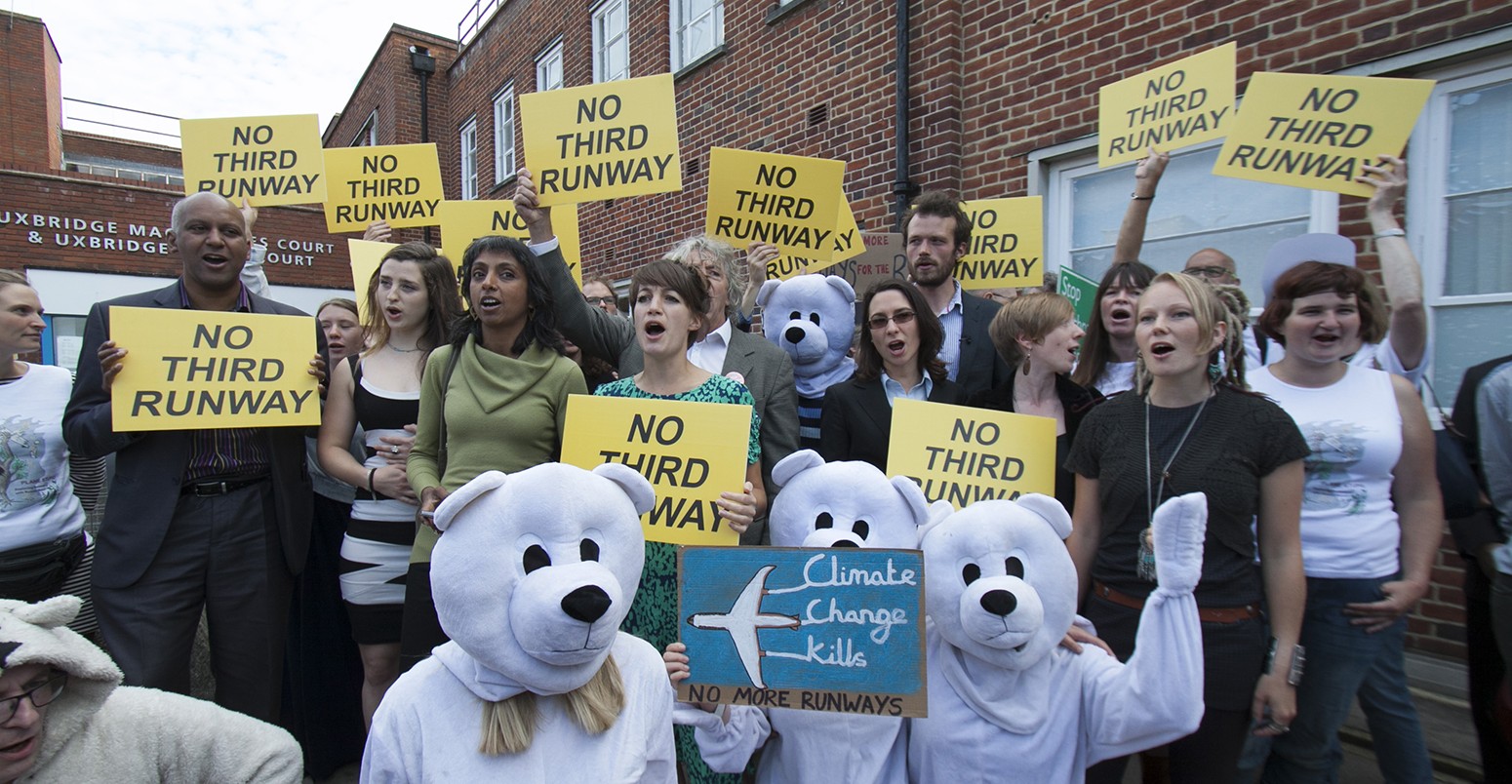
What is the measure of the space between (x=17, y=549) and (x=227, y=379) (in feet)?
3.43

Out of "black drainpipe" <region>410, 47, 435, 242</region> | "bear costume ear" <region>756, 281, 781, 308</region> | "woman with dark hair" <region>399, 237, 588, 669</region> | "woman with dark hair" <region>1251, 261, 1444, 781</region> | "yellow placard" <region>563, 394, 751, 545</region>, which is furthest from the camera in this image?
"black drainpipe" <region>410, 47, 435, 242</region>

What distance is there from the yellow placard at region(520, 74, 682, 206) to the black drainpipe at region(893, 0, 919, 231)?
276 centimetres

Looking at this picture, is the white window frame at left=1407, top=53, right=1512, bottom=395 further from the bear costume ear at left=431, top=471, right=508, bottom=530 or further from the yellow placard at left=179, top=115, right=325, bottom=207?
the yellow placard at left=179, top=115, right=325, bottom=207

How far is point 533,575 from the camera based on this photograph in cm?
139

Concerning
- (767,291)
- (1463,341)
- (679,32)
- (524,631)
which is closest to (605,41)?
(679,32)

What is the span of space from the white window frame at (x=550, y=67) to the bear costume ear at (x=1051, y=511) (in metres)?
10.3

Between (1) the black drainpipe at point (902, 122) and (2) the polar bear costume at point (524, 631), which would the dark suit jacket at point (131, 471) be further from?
(1) the black drainpipe at point (902, 122)

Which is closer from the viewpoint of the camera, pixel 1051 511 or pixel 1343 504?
pixel 1051 511

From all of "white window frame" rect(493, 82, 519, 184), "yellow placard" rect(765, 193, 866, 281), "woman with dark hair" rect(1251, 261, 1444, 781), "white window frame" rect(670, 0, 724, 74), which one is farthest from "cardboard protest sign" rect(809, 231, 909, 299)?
"white window frame" rect(493, 82, 519, 184)

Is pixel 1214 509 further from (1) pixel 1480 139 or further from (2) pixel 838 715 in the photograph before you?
(1) pixel 1480 139

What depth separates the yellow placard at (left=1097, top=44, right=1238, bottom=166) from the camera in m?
3.35

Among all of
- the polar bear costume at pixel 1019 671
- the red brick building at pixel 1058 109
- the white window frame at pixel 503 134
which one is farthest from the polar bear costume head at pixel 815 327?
the white window frame at pixel 503 134

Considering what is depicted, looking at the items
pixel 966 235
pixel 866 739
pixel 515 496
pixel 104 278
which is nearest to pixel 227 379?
pixel 515 496

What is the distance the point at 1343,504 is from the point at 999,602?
1330 mm
